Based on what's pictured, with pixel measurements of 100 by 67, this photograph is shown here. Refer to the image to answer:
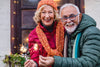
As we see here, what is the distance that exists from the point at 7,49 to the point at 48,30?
141cm

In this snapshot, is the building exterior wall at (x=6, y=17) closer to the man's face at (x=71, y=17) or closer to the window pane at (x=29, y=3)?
the window pane at (x=29, y=3)

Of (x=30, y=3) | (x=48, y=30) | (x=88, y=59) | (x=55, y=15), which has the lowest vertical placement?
(x=88, y=59)

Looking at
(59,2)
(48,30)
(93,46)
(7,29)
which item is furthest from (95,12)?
(93,46)

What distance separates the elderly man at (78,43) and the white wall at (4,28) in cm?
176

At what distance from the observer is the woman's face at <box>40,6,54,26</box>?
1982 mm

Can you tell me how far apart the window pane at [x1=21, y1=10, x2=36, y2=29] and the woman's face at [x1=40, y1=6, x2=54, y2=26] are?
1.29m

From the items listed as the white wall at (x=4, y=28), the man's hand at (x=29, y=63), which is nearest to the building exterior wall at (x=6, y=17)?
the white wall at (x=4, y=28)

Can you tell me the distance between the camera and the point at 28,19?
3301mm

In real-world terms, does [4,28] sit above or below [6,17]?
below

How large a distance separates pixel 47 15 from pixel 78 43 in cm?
62

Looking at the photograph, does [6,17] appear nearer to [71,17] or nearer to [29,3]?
[29,3]

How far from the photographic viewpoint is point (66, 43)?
169 cm

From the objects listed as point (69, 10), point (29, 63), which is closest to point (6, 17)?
point (29, 63)

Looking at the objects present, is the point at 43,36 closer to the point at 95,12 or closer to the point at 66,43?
the point at 66,43
